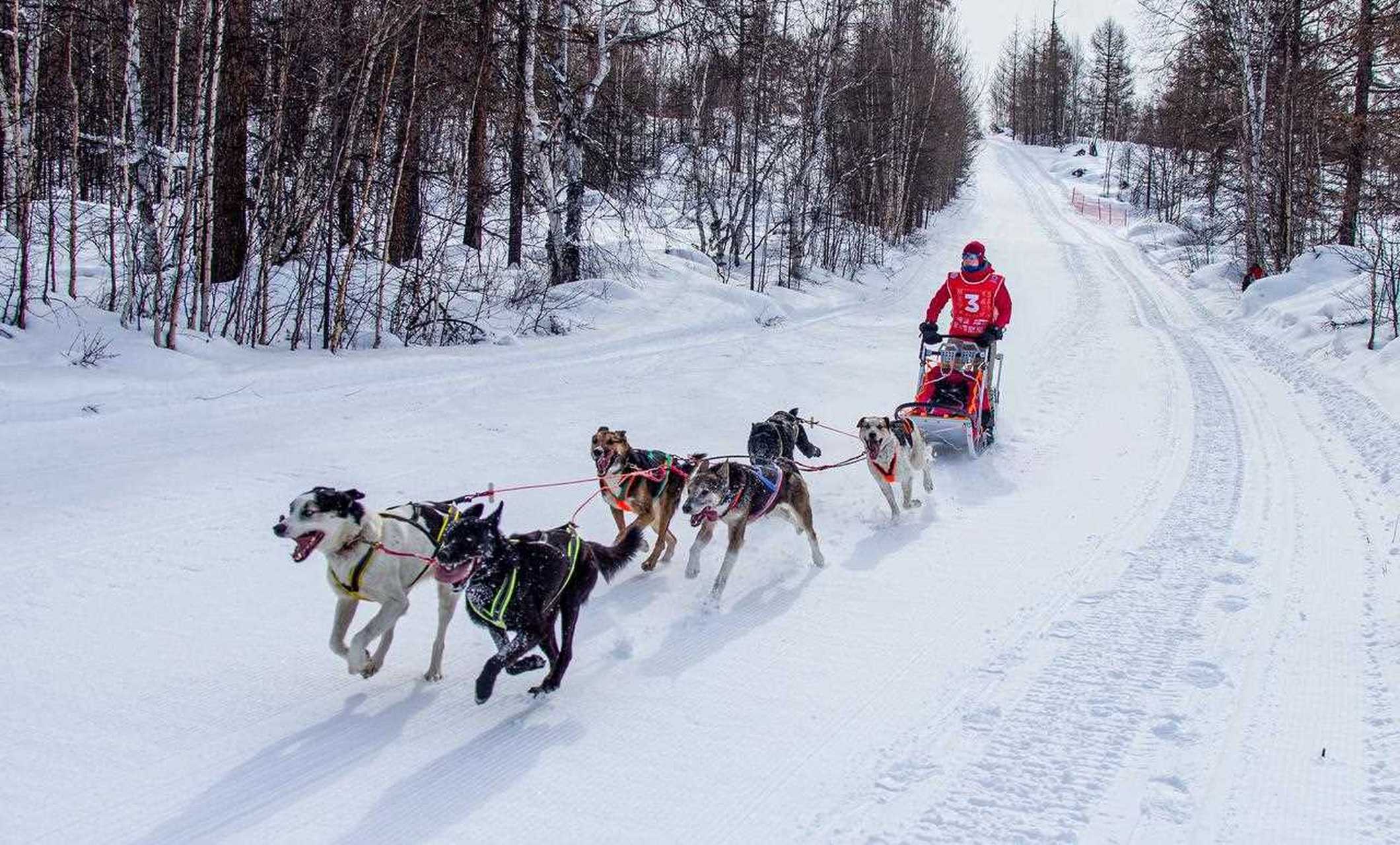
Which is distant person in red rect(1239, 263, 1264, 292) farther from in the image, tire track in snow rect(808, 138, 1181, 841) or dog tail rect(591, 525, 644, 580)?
dog tail rect(591, 525, 644, 580)

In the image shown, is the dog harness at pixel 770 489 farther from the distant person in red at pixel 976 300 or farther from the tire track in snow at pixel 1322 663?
the distant person in red at pixel 976 300

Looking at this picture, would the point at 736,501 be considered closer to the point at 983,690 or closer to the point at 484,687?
the point at 983,690

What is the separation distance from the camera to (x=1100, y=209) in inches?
1908

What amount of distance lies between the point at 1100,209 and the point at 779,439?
1883 inches

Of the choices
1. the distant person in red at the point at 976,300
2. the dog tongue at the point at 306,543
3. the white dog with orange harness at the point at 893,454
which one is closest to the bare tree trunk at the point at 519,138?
the distant person in red at the point at 976,300

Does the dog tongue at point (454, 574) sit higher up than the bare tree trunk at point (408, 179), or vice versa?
the bare tree trunk at point (408, 179)

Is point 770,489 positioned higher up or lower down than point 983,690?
higher up

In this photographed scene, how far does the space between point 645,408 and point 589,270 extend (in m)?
7.28

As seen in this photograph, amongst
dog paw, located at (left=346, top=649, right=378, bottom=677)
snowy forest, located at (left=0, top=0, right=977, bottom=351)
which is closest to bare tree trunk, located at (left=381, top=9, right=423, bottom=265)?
snowy forest, located at (left=0, top=0, right=977, bottom=351)

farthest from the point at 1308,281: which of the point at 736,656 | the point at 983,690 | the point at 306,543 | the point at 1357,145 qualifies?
the point at 306,543

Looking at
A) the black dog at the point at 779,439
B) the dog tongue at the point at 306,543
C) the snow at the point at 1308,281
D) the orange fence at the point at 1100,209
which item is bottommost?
the dog tongue at the point at 306,543

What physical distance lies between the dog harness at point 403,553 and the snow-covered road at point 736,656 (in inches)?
18.5

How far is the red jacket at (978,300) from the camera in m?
8.59

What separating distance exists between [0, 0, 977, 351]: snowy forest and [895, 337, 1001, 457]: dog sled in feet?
19.2
